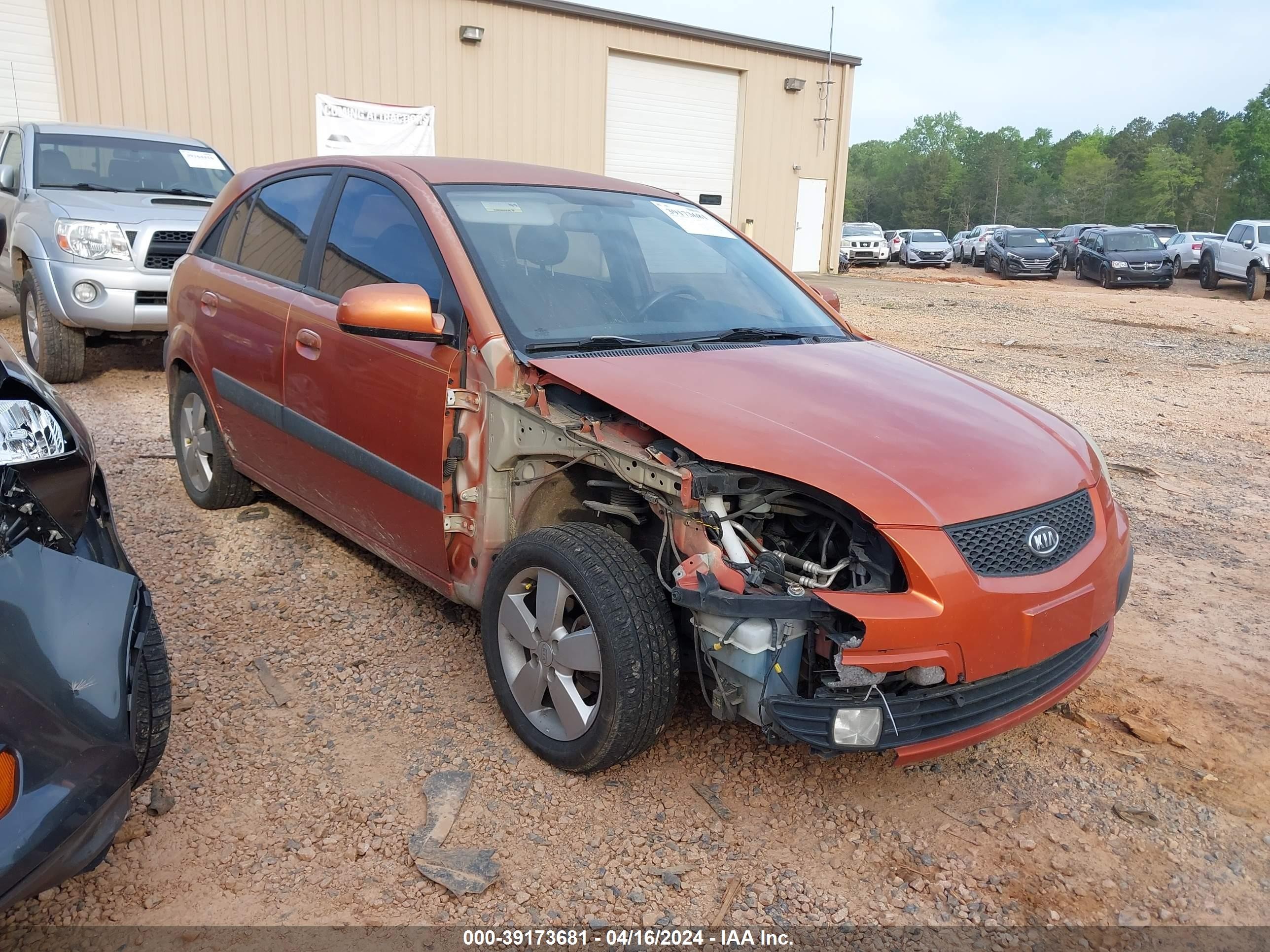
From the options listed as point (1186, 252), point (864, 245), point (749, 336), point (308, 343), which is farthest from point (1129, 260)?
point (308, 343)

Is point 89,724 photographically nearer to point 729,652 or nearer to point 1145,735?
point 729,652

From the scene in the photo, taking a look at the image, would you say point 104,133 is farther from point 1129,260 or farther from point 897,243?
point 897,243

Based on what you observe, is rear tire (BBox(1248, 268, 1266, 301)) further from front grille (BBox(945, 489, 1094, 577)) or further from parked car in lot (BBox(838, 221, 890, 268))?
front grille (BBox(945, 489, 1094, 577))

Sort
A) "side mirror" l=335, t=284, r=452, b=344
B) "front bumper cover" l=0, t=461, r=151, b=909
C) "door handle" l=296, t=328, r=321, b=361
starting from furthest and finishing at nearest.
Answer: "door handle" l=296, t=328, r=321, b=361 < "side mirror" l=335, t=284, r=452, b=344 < "front bumper cover" l=0, t=461, r=151, b=909

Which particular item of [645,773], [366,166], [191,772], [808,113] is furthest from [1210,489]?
[808,113]

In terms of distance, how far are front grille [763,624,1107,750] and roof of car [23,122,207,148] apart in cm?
833

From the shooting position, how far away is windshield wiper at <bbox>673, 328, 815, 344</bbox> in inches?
126

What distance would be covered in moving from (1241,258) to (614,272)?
23.4 metres

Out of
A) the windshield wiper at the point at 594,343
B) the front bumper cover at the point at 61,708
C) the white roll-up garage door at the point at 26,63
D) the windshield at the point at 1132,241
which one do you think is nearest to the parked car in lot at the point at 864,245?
the windshield at the point at 1132,241

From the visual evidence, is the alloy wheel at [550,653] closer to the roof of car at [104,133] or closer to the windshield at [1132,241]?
the roof of car at [104,133]

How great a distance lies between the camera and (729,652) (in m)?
2.37

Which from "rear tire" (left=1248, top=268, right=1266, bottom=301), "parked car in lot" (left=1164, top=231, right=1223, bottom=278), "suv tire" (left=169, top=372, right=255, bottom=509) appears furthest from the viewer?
"parked car in lot" (left=1164, top=231, right=1223, bottom=278)

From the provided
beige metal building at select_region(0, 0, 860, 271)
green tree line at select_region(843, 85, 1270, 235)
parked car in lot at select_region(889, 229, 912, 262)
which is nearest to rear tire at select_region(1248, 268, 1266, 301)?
beige metal building at select_region(0, 0, 860, 271)

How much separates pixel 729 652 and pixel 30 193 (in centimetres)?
761
